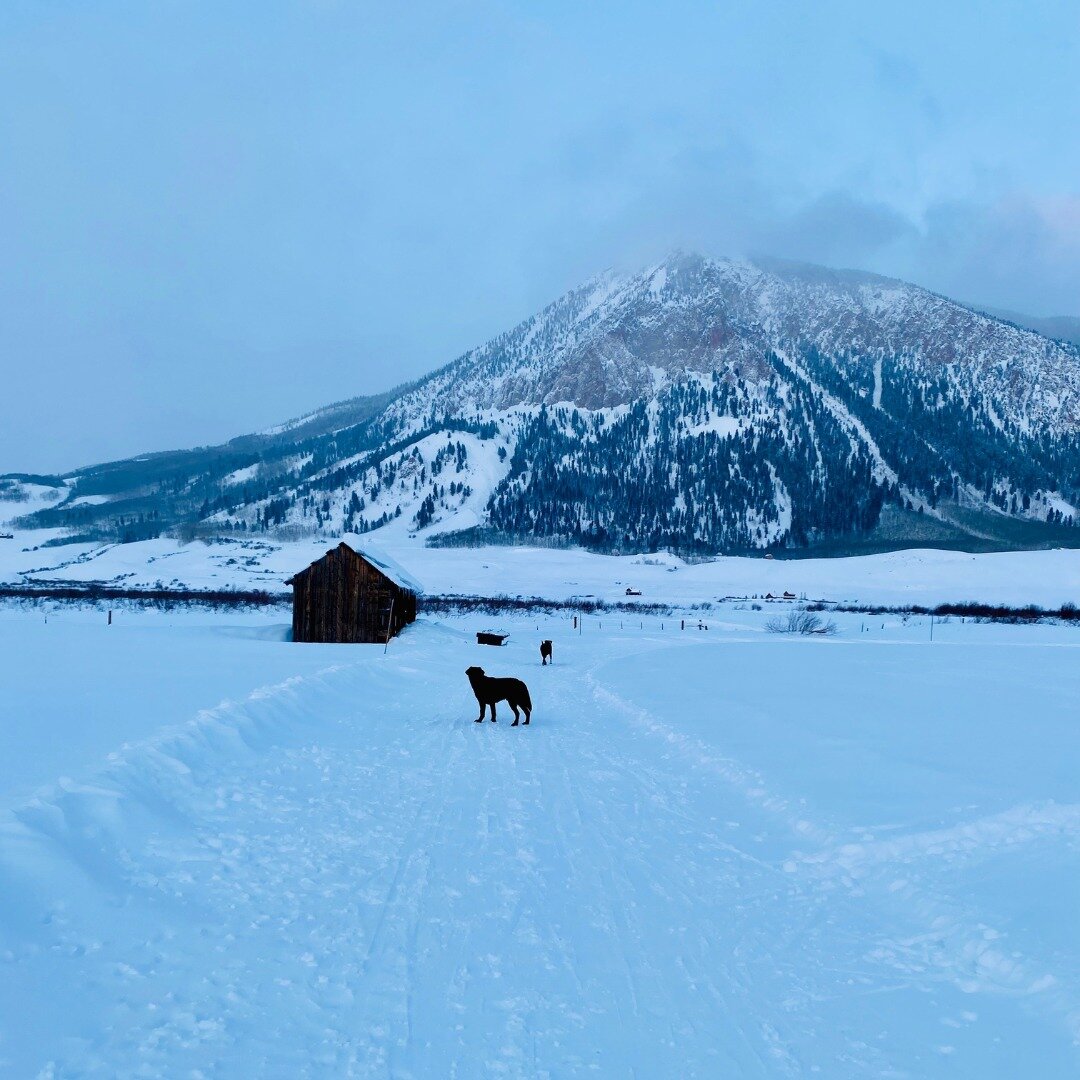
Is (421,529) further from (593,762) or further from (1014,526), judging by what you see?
(593,762)

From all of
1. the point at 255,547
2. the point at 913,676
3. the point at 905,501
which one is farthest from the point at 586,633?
the point at 905,501

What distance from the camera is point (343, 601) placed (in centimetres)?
3544

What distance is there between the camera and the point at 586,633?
43312 mm

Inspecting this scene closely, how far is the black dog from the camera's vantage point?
13534 millimetres

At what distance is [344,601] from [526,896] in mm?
31124

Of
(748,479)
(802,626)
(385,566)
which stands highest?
(748,479)

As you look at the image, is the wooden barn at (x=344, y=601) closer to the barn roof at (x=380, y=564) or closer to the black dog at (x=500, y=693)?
the barn roof at (x=380, y=564)

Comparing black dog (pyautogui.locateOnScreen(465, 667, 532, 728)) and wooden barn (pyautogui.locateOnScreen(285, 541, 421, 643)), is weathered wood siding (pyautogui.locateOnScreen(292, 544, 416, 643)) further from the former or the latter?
black dog (pyautogui.locateOnScreen(465, 667, 532, 728))

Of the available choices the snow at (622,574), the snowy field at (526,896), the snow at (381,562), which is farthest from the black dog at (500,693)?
the snow at (622,574)

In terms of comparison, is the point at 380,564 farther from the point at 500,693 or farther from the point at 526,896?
the point at 526,896

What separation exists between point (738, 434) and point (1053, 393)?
8610 cm

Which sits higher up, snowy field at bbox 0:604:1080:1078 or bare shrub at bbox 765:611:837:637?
snowy field at bbox 0:604:1080:1078

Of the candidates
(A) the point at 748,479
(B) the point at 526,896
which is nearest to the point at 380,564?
(B) the point at 526,896

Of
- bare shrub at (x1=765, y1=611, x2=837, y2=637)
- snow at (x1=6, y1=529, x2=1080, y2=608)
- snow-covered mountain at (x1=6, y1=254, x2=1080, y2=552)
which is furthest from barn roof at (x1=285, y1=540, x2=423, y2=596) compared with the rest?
snow-covered mountain at (x1=6, y1=254, x2=1080, y2=552)
